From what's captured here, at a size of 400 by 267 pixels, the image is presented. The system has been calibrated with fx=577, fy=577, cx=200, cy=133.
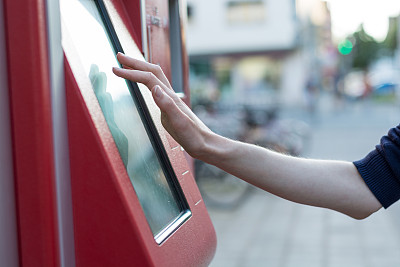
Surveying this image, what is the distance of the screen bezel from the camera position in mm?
1315

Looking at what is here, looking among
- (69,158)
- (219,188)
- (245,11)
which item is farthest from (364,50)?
(69,158)

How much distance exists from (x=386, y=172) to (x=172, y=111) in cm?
55

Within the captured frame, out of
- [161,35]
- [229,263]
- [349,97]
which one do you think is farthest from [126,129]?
[349,97]

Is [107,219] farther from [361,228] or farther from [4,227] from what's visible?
[361,228]

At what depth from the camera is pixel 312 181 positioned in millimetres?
1336

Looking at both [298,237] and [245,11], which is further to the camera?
[245,11]

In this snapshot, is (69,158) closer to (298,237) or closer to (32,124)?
(32,124)

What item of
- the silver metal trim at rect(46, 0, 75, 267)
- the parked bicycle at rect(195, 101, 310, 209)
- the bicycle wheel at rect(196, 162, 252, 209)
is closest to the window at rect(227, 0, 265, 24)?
the parked bicycle at rect(195, 101, 310, 209)

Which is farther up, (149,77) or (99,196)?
(149,77)

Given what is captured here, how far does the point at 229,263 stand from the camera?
477 cm

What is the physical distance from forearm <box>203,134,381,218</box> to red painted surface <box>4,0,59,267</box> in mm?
444

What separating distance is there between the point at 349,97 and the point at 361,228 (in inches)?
1049

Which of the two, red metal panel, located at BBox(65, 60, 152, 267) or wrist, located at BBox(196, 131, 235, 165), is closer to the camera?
red metal panel, located at BBox(65, 60, 152, 267)

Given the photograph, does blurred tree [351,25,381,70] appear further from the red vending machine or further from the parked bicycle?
the red vending machine
